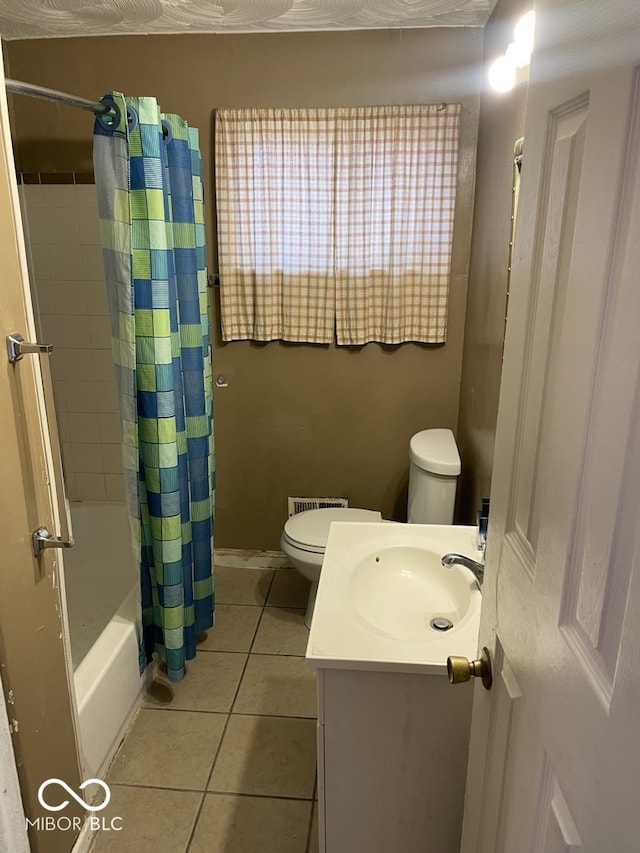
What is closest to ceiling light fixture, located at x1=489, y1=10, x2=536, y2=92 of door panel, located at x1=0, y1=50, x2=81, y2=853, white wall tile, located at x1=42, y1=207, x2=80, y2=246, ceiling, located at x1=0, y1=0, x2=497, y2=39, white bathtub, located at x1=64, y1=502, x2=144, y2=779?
ceiling, located at x1=0, y1=0, x2=497, y2=39

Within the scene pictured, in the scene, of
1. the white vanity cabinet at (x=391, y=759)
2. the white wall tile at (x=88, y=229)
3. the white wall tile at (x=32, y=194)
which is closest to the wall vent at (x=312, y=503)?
the white wall tile at (x=88, y=229)

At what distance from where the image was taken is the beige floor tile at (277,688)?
2129 mm

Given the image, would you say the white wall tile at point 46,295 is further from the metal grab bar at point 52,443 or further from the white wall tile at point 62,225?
the metal grab bar at point 52,443

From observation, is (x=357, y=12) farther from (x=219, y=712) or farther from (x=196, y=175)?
(x=219, y=712)

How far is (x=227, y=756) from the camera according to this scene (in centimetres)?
194

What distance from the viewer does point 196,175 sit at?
204 centimetres

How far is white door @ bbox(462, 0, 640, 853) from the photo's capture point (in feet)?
1.65

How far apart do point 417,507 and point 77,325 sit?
1717 mm

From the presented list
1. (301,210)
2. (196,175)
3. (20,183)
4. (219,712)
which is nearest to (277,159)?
(301,210)

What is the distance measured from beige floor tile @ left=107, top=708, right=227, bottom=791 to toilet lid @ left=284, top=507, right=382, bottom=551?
683 millimetres

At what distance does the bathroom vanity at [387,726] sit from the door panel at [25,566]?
611 mm

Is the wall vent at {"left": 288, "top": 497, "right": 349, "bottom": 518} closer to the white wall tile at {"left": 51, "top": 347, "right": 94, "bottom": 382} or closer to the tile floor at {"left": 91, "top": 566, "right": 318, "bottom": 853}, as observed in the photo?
the tile floor at {"left": 91, "top": 566, "right": 318, "bottom": 853}

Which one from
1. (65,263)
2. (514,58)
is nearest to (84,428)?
(65,263)

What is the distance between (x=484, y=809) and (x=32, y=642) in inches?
38.0
